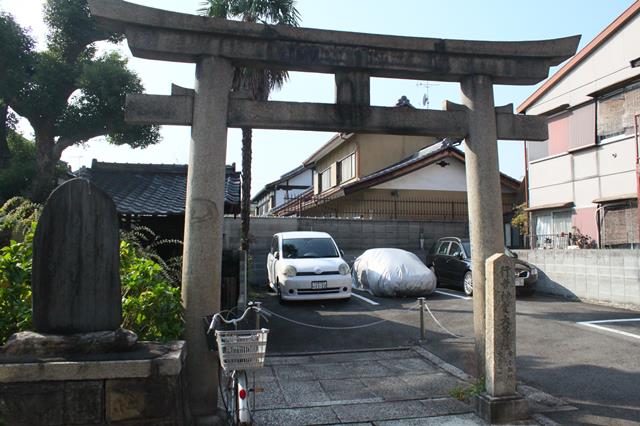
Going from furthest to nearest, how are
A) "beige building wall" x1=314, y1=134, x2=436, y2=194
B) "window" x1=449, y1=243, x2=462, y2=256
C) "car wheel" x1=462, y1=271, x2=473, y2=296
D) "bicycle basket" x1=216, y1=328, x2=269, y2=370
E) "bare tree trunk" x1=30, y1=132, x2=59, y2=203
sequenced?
"beige building wall" x1=314, y1=134, x2=436, y2=194, "bare tree trunk" x1=30, y1=132, x2=59, y2=203, "window" x1=449, y1=243, x2=462, y2=256, "car wheel" x1=462, y1=271, x2=473, y2=296, "bicycle basket" x1=216, y1=328, x2=269, y2=370

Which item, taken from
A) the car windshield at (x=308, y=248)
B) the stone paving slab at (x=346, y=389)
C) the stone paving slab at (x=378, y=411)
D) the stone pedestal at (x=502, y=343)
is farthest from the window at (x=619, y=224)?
the stone paving slab at (x=378, y=411)

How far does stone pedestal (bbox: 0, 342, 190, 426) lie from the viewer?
3.61m

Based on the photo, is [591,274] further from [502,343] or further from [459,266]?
[502,343]

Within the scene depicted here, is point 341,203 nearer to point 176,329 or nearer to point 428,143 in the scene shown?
point 428,143

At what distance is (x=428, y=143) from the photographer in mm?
27109

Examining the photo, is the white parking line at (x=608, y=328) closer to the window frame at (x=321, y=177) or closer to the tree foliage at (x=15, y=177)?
the tree foliage at (x=15, y=177)

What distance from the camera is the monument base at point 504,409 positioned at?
15.7 ft

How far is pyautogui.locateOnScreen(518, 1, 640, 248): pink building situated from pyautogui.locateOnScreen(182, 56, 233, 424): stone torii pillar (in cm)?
1137

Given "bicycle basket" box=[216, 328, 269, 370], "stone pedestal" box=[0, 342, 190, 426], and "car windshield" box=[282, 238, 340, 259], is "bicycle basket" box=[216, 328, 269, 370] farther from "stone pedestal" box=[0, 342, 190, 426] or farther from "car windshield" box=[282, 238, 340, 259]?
"car windshield" box=[282, 238, 340, 259]

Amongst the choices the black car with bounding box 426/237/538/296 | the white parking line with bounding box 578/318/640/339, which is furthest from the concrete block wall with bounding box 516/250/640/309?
the white parking line with bounding box 578/318/640/339

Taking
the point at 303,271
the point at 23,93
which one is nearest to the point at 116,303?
the point at 303,271

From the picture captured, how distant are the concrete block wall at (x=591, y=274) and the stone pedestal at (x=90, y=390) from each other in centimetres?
1133

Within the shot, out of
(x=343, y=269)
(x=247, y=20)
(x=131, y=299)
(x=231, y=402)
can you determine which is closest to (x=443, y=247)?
(x=343, y=269)

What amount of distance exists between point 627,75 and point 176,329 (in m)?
A: 13.5
